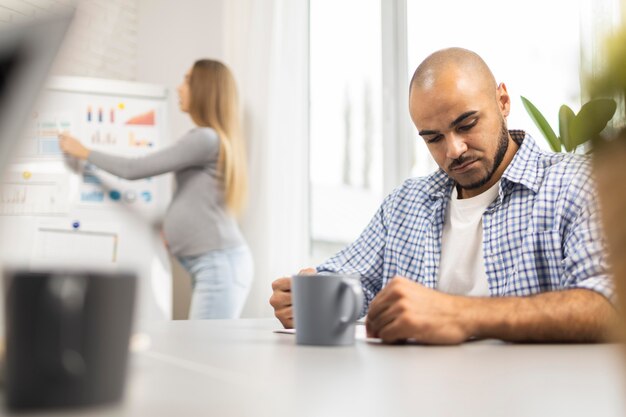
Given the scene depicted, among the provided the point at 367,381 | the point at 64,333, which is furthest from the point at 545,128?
the point at 64,333

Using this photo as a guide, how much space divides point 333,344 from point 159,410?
16.9 inches

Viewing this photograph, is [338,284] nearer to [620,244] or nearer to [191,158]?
[620,244]

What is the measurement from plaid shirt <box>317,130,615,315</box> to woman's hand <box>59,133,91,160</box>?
2155 mm

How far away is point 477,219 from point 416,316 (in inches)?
30.2

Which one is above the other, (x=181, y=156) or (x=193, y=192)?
(x=181, y=156)

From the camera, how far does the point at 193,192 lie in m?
3.19

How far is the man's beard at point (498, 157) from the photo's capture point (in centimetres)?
157

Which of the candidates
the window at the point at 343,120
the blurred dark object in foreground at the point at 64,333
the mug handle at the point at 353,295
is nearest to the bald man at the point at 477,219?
the mug handle at the point at 353,295

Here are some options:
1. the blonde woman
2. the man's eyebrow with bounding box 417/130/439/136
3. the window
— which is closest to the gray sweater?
the blonde woman

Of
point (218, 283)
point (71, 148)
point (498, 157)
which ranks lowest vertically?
point (218, 283)

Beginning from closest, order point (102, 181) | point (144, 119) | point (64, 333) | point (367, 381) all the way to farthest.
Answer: point (64, 333), point (367, 381), point (102, 181), point (144, 119)

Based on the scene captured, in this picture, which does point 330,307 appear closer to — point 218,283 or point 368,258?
point 368,258

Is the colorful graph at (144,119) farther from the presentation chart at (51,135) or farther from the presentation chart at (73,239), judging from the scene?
the presentation chart at (73,239)

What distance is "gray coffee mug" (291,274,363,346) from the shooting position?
0.76m
